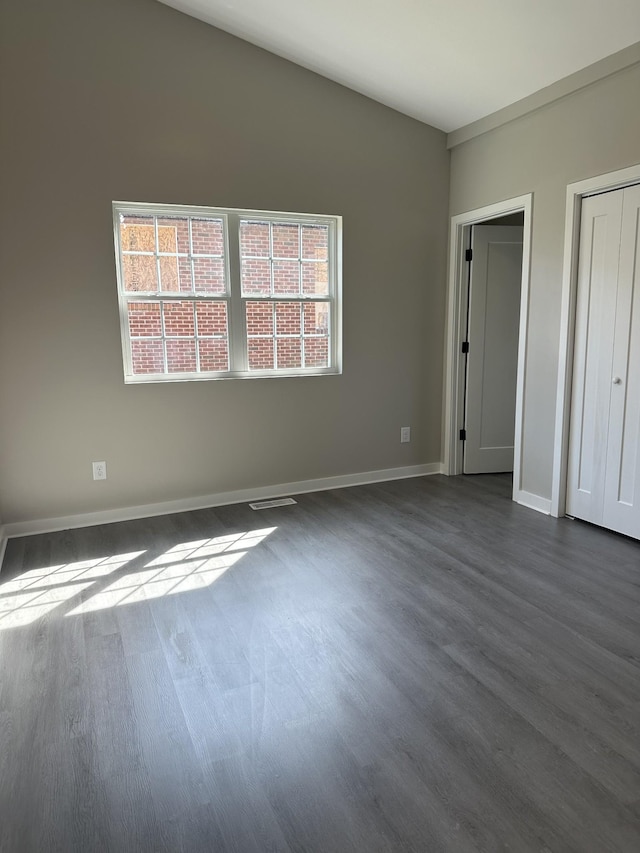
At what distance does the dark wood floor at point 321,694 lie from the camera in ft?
5.17

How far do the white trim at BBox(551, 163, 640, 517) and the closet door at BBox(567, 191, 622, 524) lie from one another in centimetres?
3

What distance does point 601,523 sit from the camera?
3.73 m

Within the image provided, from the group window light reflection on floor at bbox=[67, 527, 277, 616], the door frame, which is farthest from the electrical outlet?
the door frame

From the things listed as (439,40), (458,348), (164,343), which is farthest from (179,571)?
(439,40)

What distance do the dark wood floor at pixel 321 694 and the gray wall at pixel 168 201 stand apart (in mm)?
760

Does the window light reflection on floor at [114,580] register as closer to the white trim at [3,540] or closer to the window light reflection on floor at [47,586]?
the window light reflection on floor at [47,586]

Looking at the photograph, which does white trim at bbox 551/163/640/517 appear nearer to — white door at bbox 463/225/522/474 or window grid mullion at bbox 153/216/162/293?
white door at bbox 463/225/522/474

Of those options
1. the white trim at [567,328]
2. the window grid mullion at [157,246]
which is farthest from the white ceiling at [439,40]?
the window grid mullion at [157,246]

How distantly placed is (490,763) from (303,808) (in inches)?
23.1

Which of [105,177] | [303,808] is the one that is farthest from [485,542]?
[105,177]

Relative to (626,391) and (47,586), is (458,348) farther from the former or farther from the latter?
(47,586)

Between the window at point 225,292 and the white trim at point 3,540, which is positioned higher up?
the window at point 225,292

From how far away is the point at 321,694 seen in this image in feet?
6.91

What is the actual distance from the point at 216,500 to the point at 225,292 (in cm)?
153
